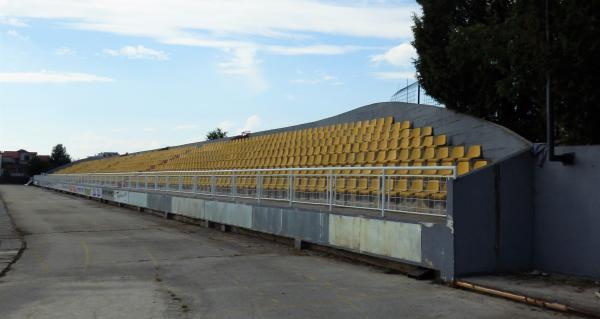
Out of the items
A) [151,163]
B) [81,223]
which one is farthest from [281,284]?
[151,163]

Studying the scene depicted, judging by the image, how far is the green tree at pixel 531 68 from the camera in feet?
27.0

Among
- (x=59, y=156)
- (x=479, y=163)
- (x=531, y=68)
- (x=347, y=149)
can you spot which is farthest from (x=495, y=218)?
(x=59, y=156)

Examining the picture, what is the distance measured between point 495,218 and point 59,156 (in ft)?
389

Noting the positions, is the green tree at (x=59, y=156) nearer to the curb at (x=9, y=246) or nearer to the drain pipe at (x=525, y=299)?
the curb at (x=9, y=246)

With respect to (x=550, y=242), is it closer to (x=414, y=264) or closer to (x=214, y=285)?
(x=414, y=264)

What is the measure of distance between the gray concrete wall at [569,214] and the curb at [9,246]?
924 centimetres

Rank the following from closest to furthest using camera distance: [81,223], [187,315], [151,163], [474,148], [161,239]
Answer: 1. [187,315]
2. [474,148]
3. [161,239]
4. [81,223]
5. [151,163]

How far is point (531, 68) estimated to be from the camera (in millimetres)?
8859

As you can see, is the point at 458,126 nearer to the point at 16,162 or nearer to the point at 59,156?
the point at 59,156

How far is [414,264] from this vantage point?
8.80 m

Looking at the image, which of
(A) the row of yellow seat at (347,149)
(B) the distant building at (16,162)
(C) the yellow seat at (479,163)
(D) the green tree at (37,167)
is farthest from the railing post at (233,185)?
(B) the distant building at (16,162)

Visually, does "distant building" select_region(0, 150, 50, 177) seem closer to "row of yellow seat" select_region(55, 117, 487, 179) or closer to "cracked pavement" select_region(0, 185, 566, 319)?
"row of yellow seat" select_region(55, 117, 487, 179)

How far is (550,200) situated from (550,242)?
69 centimetres

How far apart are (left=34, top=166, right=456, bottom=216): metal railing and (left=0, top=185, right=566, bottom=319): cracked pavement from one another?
126cm
